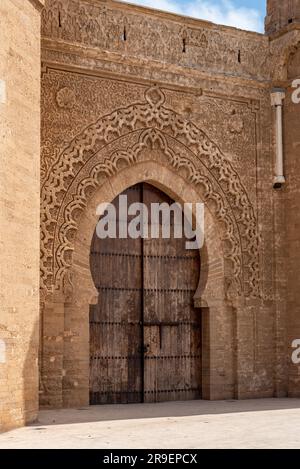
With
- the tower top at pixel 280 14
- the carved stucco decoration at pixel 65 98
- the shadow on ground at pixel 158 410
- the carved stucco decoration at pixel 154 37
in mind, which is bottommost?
the shadow on ground at pixel 158 410

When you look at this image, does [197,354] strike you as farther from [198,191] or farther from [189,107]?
[189,107]

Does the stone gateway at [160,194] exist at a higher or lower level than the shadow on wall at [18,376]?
higher

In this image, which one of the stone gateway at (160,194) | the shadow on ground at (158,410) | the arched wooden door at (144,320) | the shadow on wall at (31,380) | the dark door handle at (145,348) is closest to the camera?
the shadow on wall at (31,380)

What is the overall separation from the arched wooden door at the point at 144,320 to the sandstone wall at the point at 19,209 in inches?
67.5

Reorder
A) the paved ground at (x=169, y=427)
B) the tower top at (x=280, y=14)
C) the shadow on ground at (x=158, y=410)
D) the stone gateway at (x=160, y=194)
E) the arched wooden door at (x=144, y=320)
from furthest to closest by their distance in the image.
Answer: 1. the tower top at (x=280, y=14)
2. the arched wooden door at (x=144, y=320)
3. the stone gateway at (x=160, y=194)
4. the shadow on ground at (x=158, y=410)
5. the paved ground at (x=169, y=427)

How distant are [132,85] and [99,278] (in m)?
2.48

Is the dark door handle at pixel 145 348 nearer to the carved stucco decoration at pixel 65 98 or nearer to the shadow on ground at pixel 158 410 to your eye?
the shadow on ground at pixel 158 410

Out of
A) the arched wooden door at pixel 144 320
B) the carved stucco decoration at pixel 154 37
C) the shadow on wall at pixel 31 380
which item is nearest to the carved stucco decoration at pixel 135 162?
the arched wooden door at pixel 144 320

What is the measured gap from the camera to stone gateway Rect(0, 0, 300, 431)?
30.8ft

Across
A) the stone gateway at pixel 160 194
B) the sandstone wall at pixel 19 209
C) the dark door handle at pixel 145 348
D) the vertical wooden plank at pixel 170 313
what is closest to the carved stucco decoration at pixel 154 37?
the stone gateway at pixel 160 194

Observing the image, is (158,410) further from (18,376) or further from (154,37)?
(154,37)

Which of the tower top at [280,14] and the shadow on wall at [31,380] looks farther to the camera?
the tower top at [280,14]

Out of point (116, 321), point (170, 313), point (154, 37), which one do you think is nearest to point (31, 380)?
point (116, 321)

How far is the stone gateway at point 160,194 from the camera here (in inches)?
369
